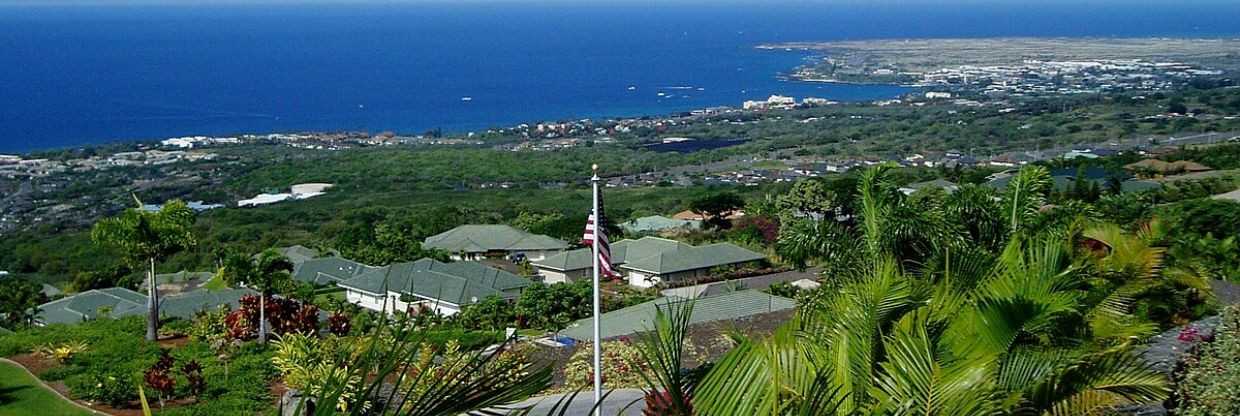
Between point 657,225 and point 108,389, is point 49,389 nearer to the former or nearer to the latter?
point 108,389

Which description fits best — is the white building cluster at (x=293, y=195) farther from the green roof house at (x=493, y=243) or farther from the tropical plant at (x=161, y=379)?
the tropical plant at (x=161, y=379)

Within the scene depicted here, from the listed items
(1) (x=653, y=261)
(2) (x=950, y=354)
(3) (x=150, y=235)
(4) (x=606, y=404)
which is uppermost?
(2) (x=950, y=354)

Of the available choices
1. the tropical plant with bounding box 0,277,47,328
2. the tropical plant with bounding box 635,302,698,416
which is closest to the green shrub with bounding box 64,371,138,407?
the tropical plant with bounding box 0,277,47,328

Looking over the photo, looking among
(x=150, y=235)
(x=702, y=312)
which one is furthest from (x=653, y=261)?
(x=150, y=235)

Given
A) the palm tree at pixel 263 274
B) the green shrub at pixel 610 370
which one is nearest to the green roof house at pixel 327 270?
the palm tree at pixel 263 274

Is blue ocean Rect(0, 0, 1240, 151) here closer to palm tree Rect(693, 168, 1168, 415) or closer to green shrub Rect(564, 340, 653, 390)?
green shrub Rect(564, 340, 653, 390)

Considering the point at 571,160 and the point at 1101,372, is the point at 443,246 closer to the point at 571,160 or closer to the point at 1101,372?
the point at 1101,372
